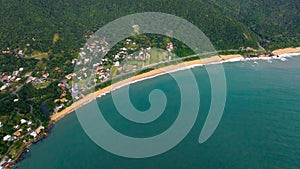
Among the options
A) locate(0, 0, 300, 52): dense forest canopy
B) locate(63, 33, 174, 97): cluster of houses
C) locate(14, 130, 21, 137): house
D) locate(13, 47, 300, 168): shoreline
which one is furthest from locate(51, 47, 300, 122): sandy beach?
locate(14, 130, 21, 137): house

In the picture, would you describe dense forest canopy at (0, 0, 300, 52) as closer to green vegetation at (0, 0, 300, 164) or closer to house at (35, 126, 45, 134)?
green vegetation at (0, 0, 300, 164)

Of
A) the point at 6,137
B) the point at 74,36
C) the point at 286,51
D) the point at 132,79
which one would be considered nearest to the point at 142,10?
the point at 74,36

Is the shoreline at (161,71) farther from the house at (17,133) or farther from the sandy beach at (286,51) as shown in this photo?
the house at (17,133)

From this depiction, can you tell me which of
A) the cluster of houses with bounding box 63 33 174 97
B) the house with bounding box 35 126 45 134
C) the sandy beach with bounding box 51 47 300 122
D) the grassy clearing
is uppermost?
the grassy clearing

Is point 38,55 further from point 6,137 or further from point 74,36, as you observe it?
point 6,137

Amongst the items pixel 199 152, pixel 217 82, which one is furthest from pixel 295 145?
pixel 217 82

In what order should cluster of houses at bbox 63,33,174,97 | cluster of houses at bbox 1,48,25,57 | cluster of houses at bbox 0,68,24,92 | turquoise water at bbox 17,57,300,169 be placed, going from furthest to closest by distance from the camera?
cluster of houses at bbox 1,48,25,57
cluster of houses at bbox 63,33,174,97
cluster of houses at bbox 0,68,24,92
turquoise water at bbox 17,57,300,169

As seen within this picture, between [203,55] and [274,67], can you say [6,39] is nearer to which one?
[203,55]
